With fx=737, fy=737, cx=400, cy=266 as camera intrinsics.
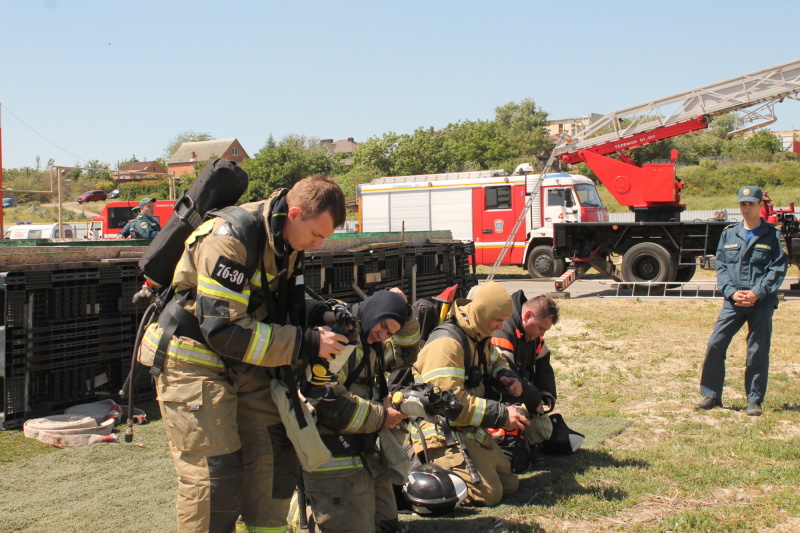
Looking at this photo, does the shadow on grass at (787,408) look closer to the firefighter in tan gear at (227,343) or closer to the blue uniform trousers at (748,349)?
the blue uniform trousers at (748,349)

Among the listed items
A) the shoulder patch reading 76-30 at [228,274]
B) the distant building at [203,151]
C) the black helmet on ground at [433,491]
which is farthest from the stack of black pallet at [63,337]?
the distant building at [203,151]

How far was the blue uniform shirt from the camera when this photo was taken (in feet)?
20.7

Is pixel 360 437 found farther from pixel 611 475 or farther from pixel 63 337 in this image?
pixel 63 337

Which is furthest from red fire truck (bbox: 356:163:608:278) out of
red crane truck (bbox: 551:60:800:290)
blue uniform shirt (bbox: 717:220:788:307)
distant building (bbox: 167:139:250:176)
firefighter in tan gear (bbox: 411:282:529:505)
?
distant building (bbox: 167:139:250:176)

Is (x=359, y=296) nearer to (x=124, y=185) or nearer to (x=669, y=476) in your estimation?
(x=669, y=476)

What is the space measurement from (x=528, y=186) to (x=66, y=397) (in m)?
14.8

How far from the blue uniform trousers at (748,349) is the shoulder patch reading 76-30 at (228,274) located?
16.2 feet

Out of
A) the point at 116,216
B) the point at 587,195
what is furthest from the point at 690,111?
the point at 116,216

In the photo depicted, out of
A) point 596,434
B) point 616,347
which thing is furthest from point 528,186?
point 596,434

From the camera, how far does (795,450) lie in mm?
5180

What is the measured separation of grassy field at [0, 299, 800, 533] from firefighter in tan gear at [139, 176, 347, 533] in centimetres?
116

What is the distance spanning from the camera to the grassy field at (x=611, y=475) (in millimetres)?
4090

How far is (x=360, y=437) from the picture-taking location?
3.69m

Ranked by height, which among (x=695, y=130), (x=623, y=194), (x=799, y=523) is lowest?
(x=799, y=523)
